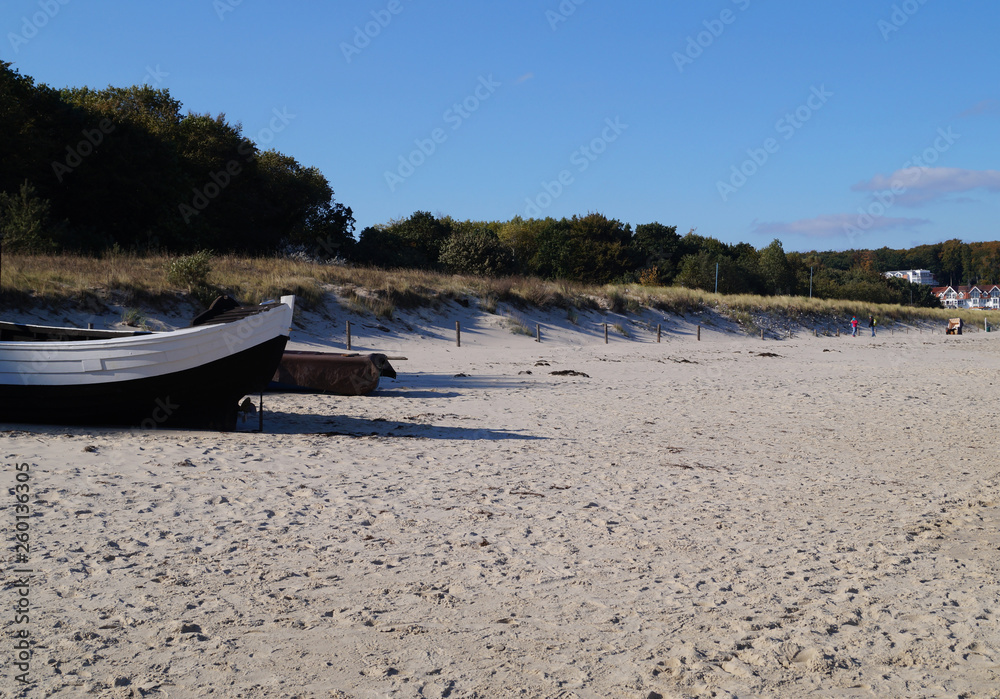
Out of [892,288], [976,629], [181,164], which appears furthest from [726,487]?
[892,288]

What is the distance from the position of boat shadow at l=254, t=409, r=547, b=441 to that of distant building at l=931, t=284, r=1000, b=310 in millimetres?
158788

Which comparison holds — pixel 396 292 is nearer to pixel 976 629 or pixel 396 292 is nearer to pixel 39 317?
pixel 39 317

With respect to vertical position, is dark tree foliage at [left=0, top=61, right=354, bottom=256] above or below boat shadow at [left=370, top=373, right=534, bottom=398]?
above

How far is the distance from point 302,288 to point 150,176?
40.5ft

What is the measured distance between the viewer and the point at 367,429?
9.61 m

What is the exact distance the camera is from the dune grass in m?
18.6

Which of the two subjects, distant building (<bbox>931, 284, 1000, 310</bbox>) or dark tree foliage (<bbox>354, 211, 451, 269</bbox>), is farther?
distant building (<bbox>931, 284, 1000, 310</bbox>)

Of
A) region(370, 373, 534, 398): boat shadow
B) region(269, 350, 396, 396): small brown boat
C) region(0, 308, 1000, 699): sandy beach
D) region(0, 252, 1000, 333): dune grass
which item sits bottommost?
region(0, 308, 1000, 699): sandy beach

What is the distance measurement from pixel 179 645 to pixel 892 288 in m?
94.0

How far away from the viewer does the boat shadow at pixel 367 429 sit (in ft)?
29.9

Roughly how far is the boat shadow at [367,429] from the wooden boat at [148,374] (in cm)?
84

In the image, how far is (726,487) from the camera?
6836mm

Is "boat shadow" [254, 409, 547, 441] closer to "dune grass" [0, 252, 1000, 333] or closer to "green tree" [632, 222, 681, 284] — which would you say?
"dune grass" [0, 252, 1000, 333]

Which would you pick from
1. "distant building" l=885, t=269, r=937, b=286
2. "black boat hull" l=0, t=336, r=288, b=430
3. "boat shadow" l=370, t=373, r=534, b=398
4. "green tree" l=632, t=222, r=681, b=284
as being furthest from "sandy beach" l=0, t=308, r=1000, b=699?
"distant building" l=885, t=269, r=937, b=286
